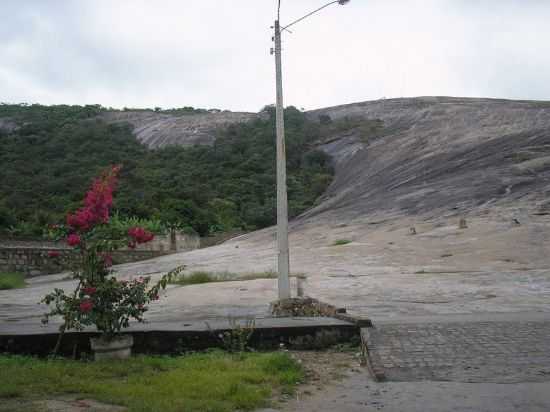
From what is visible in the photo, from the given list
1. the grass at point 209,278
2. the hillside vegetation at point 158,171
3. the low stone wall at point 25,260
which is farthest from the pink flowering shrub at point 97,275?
the hillside vegetation at point 158,171

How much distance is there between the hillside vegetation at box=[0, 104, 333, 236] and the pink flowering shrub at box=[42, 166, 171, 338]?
89.8 feet

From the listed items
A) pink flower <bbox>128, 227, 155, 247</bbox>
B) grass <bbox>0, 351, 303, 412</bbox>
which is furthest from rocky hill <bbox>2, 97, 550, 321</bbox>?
pink flower <bbox>128, 227, 155, 247</bbox>

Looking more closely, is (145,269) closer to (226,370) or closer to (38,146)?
(226,370)

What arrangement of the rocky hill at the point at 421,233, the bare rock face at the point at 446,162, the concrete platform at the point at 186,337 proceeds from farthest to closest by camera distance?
the bare rock face at the point at 446,162
the rocky hill at the point at 421,233
the concrete platform at the point at 186,337

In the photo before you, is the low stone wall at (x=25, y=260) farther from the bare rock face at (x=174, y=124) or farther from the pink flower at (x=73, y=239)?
the bare rock face at (x=174, y=124)

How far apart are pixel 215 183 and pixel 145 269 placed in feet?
103

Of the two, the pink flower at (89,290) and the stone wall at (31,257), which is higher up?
the stone wall at (31,257)

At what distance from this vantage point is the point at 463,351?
21.4 ft

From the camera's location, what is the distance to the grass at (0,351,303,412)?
4.67m

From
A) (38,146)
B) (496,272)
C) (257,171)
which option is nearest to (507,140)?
(496,272)

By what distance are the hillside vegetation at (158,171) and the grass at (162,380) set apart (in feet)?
91.2

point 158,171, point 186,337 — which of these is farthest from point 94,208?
point 158,171

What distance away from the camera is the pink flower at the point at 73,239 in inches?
238

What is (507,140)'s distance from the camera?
117 ft
